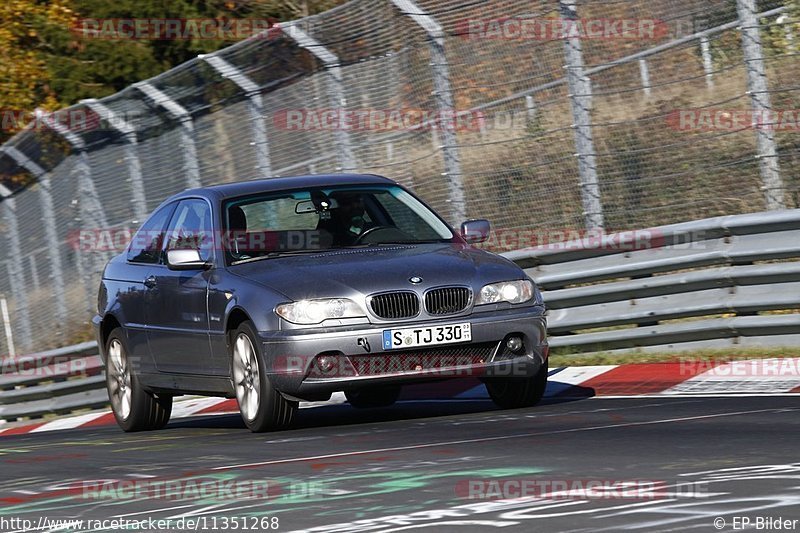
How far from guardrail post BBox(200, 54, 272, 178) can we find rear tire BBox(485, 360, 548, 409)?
248 inches

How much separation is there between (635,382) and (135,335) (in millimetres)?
3443

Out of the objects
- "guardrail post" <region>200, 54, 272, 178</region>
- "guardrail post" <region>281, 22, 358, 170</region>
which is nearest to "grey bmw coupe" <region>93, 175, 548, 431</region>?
"guardrail post" <region>281, 22, 358, 170</region>

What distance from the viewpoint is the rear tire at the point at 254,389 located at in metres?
9.20

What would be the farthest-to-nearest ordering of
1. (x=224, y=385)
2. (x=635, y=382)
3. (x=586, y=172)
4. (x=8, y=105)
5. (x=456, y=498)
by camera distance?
(x=8, y=105), (x=586, y=172), (x=635, y=382), (x=224, y=385), (x=456, y=498)

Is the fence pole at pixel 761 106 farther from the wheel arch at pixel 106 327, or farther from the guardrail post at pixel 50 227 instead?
the guardrail post at pixel 50 227

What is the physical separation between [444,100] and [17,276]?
389 inches

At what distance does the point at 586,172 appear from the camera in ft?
40.3

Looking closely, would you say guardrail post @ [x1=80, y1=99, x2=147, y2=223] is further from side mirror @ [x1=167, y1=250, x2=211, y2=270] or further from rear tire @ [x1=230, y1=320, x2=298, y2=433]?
rear tire @ [x1=230, y1=320, x2=298, y2=433]

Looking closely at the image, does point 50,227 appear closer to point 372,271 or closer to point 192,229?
point 192,229

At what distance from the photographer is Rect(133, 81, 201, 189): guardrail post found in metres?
16.5

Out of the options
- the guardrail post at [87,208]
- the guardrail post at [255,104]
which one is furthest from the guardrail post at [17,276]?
the guardrail post at [255,104]

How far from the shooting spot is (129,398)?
11.5 meters

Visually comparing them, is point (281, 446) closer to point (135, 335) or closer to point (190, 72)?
point (135, 335)

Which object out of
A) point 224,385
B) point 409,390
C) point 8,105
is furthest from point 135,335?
point 8,105
